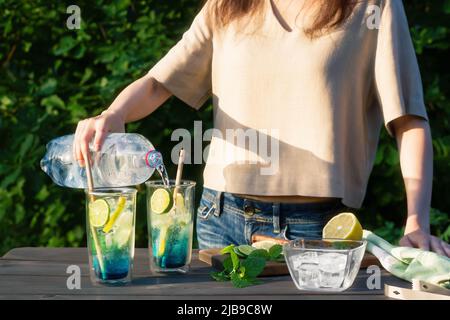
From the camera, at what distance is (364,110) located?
240 cm

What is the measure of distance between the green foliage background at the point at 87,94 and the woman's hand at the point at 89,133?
157cm

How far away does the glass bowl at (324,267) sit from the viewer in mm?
1820

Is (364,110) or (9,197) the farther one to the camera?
(9,197)

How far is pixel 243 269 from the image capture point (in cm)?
191

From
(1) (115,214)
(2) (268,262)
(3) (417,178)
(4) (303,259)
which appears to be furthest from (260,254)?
(3) (417,178)

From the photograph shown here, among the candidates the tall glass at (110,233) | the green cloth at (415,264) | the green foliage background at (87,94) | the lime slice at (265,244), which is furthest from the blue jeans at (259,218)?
the green foliage background at (87,94)

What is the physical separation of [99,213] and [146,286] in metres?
0.20

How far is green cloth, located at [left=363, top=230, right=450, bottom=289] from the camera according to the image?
6.09 feet

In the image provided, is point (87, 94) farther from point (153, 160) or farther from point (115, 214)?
point (115, 214)

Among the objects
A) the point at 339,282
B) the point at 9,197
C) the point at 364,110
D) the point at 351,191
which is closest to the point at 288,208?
the point at 351,191

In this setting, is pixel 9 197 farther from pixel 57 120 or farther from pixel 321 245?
pixel 321 245

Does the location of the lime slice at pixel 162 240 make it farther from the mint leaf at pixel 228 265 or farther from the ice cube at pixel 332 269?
the ice cube at pixel 332 269
